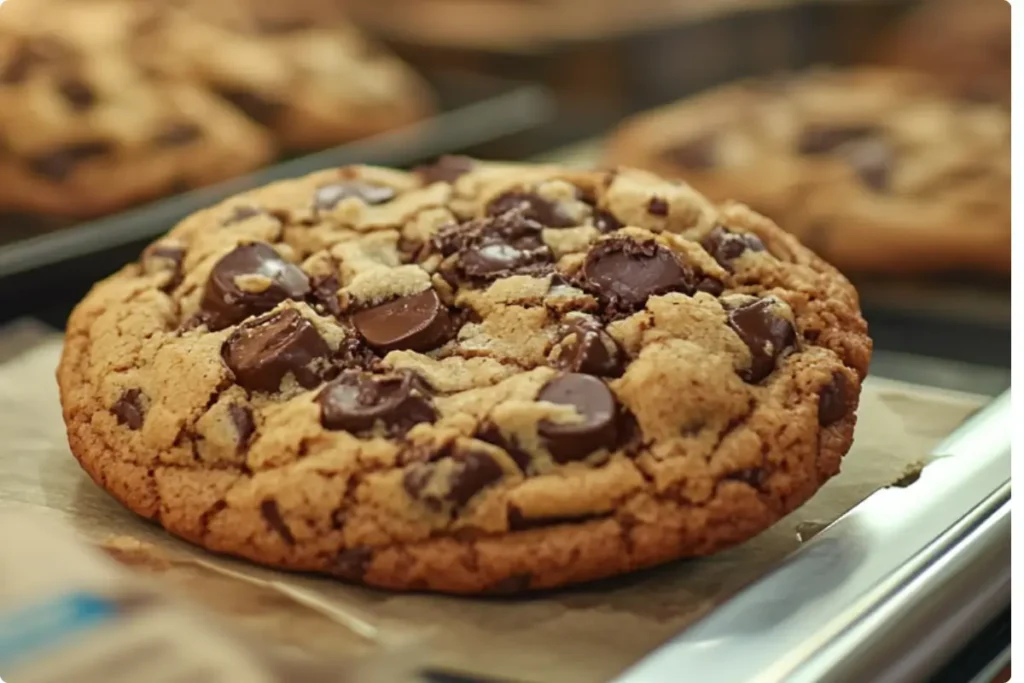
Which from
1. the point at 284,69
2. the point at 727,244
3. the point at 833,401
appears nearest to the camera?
the point at 833,401

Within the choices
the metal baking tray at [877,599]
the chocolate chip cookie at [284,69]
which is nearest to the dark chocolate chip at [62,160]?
the chocolate chip cookie at [284,69]

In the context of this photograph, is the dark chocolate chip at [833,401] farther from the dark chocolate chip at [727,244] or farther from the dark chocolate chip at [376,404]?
the dark chocolate chip at [376,404]

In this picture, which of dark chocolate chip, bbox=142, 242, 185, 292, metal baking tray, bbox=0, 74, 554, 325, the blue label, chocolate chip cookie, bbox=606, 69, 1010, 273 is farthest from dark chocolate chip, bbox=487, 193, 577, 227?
chocolate chip cookie, bbox=606, 69, 1010, 273

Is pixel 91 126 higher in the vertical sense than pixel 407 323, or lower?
lower

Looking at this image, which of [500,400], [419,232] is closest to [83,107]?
[419,232]

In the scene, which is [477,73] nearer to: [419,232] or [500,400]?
[419,232]

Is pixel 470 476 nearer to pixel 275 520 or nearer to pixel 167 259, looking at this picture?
pixel 275 520

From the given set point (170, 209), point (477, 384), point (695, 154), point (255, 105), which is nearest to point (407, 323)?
point (477, 384)
